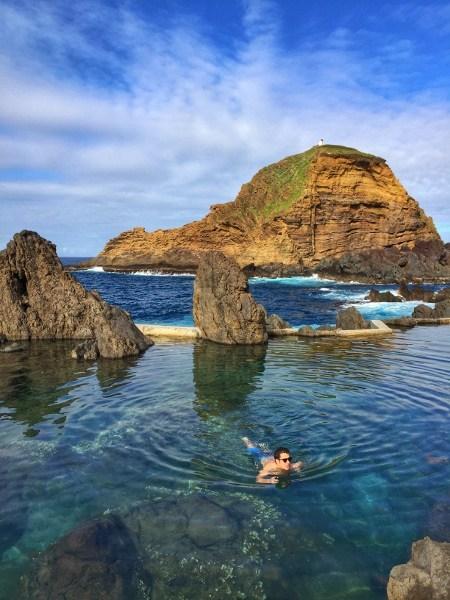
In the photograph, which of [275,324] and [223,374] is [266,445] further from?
[275,324]

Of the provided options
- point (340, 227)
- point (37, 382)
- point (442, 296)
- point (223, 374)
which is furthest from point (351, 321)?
point (340, 227)

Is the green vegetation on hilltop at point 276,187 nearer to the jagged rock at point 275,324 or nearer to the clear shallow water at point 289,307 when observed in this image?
the clear shallow water at point 289,307

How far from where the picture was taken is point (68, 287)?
1083 inches

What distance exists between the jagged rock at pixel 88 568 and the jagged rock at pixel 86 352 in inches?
560

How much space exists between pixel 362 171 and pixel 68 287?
280ft

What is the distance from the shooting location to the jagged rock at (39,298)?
26.7 m

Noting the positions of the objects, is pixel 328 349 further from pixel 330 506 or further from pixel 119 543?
pixel 119 543

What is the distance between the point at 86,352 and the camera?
21.5m

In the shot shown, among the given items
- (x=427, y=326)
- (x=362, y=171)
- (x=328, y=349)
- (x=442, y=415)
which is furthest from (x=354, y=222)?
(x=442, y=415)

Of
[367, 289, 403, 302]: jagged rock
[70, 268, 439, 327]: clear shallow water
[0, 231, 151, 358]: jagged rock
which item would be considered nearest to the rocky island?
[70, 268, 439, 327]: clear shallow water

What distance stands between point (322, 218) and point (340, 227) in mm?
4340

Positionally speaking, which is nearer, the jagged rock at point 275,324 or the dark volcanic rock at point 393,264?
the jagged rock at point 275,324

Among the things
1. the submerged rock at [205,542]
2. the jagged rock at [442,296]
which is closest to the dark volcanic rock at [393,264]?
the jagged rock at [442,296]

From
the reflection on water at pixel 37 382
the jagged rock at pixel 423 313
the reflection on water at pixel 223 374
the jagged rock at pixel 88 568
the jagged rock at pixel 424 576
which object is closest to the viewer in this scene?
the jagged rock at pixel 424 576
